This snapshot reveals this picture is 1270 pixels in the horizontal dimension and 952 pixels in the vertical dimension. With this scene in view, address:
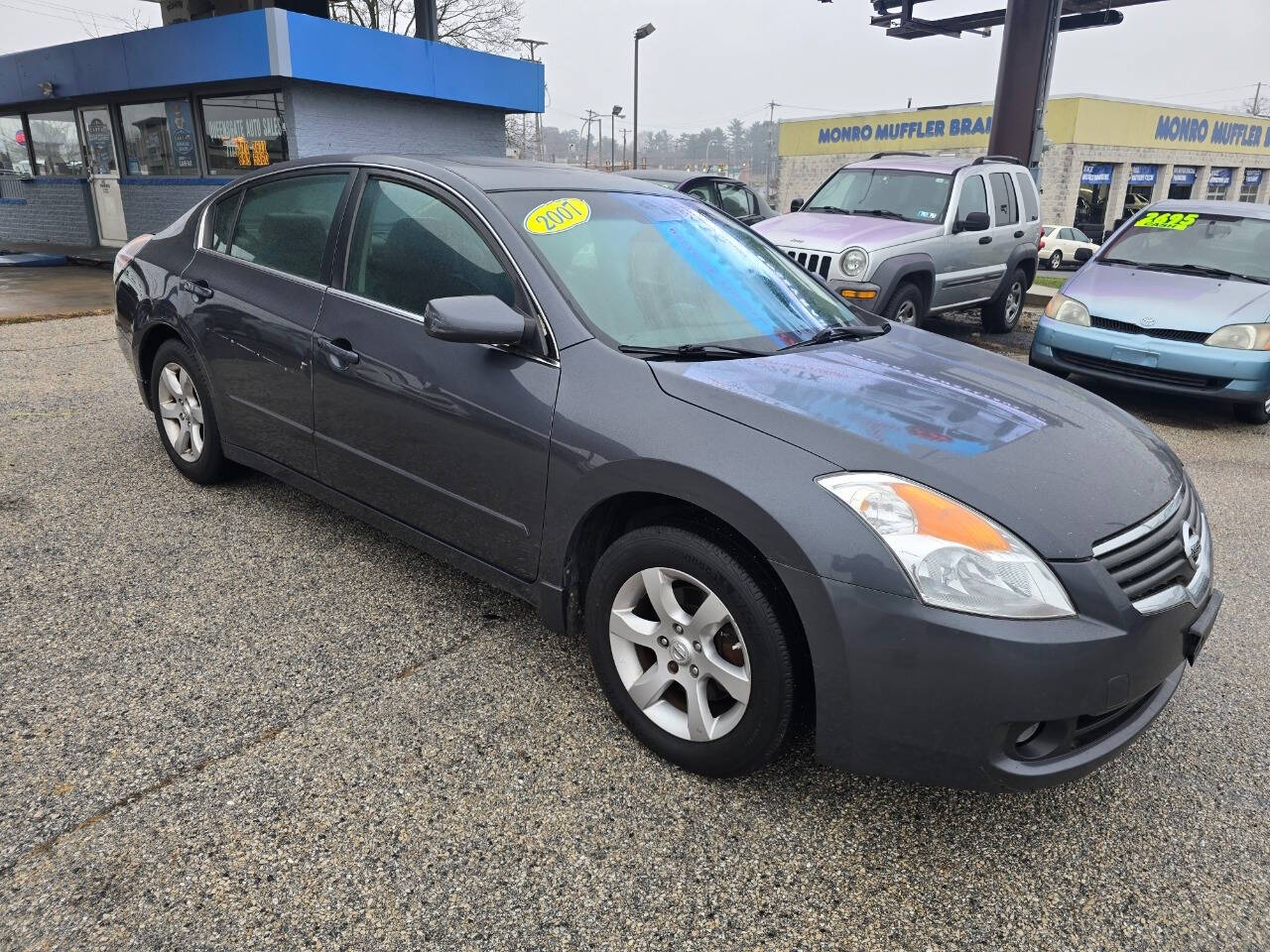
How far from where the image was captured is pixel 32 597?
324cm

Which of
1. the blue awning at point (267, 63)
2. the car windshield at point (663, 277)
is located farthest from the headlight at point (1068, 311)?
the blue awning at point (267, 63)

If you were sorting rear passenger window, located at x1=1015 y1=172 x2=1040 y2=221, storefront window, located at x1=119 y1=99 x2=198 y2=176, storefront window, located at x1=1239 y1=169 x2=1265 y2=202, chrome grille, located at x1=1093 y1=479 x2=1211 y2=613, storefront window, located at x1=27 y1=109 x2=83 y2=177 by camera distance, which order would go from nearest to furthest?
chrome grille, located at x1=1093 y1=479 x2=1211 y2=613
rear passenger window, located at x1=1015 y1=172 x2=1040 y2=221
storefront window, located at x1=119 y1=99 x2=198 y2=176
storefront window, located at x1=27 y1=109 x2=83 y2=177
storefront window, located at x1=1239 y1=169 x2=1265 y2=202

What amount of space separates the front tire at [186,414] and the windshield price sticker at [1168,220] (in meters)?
7.56

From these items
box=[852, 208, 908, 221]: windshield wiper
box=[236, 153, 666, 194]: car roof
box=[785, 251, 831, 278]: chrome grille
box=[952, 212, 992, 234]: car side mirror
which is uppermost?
box=[236, 153, 666, 194]: car roof

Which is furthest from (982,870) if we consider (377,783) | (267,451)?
(267,451)

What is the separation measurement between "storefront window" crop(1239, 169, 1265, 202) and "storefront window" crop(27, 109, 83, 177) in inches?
1939

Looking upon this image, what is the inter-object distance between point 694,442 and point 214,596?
2.11m

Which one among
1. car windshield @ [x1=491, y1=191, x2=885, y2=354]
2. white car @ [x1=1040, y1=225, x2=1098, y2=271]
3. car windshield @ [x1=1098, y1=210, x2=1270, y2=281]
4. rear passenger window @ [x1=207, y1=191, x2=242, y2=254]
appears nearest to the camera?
car windshield @ [x1=491, y1=191, x2=885, y2=354]

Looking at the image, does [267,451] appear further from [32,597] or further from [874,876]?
[874,876]

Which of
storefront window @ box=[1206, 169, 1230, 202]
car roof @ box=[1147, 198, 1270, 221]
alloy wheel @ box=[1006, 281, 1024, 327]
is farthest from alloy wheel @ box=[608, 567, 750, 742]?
storefront window @ box=[1206, 169, 1230, 202]

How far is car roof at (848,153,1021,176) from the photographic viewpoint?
893 cm

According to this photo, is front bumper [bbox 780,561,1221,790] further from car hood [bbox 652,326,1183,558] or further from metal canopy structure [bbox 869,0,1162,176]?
metal canopy structure [bbox 869,0,1162,176]

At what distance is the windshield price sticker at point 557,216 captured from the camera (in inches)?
114

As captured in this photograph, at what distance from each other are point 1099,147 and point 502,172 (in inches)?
1585
